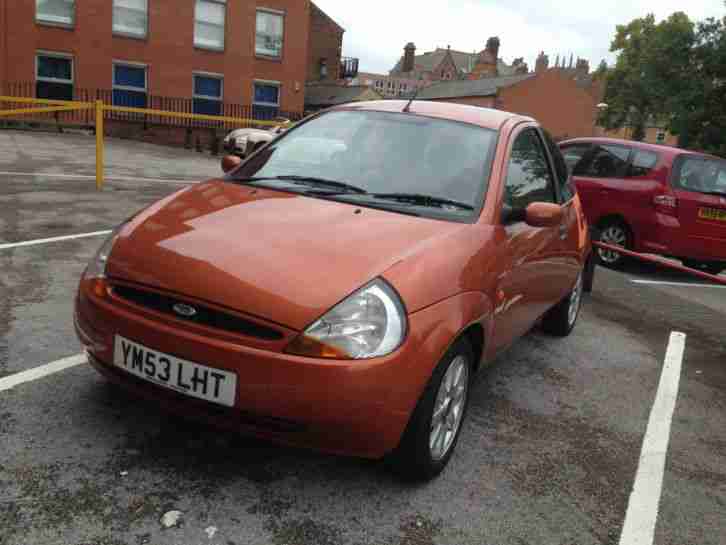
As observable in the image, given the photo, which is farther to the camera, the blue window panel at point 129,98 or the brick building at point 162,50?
the blue window panel at point 129,98

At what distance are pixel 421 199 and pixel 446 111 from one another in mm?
945

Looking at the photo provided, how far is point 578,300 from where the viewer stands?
556cm

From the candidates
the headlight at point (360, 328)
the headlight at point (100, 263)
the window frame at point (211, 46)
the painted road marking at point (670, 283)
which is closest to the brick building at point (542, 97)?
the window frame at point (211, 46)

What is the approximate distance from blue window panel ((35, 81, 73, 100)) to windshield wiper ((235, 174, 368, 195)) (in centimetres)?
2476

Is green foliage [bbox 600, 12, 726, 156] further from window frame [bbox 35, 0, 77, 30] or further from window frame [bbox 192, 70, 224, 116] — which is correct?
window frame [bbox 35, 0, 77, 30]

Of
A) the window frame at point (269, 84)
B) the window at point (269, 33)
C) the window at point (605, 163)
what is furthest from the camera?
the window frame at point (269, 84)

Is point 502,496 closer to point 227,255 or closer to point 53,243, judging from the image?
point 227,255

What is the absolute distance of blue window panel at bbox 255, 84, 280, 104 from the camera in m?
29.5

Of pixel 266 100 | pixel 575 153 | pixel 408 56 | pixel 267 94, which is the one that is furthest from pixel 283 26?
pixel 408 56

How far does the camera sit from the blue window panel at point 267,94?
29.5m

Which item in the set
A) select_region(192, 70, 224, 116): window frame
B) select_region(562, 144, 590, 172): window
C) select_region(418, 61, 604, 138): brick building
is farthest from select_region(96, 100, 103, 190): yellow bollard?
select_region(418, 61, 604, 138): brick building

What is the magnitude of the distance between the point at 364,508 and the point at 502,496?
0.63 m

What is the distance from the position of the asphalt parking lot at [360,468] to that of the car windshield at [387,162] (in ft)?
4.03

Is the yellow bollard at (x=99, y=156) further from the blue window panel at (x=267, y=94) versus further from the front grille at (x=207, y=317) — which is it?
the blue window panel at (x=267, y=94)
